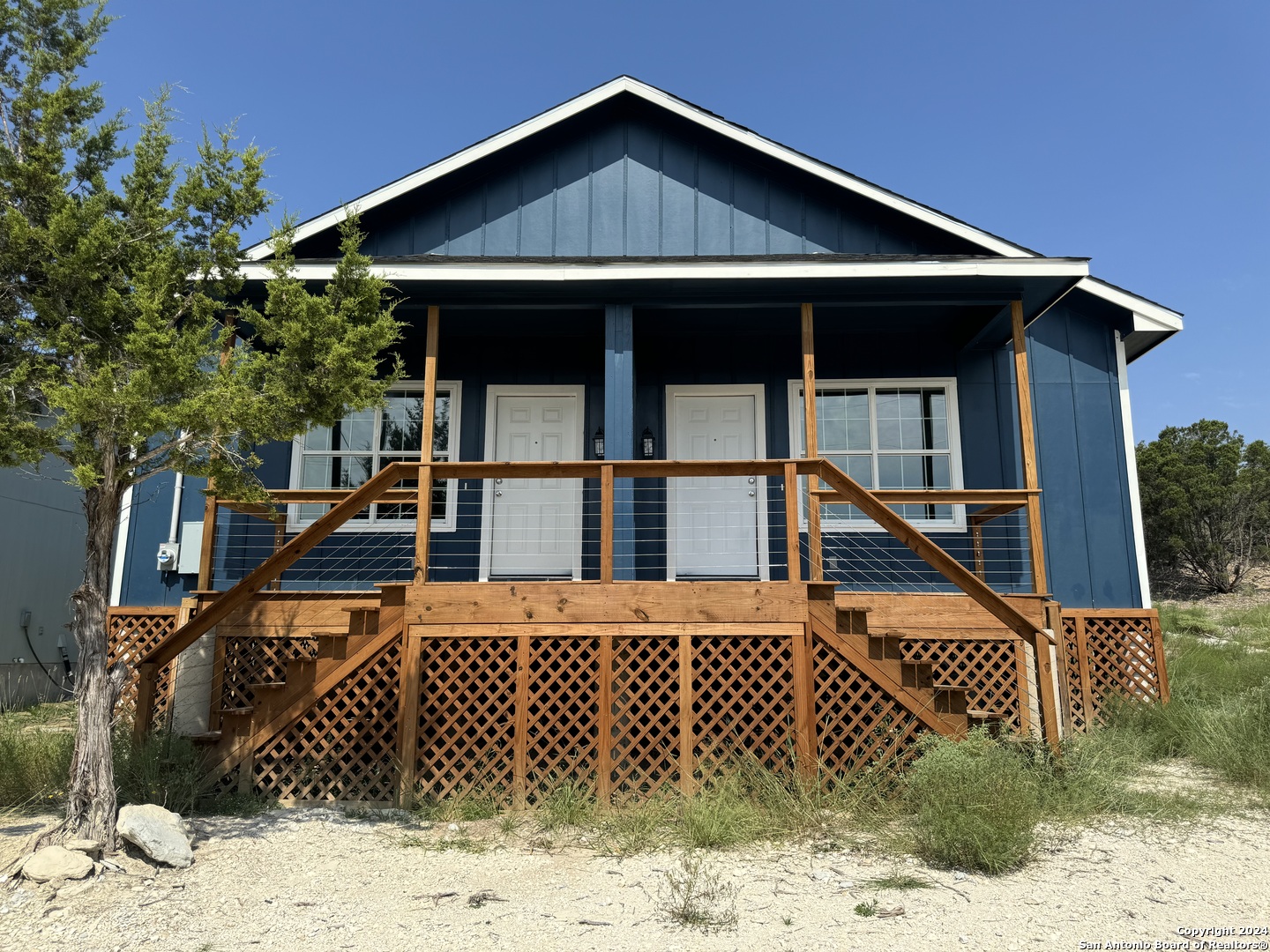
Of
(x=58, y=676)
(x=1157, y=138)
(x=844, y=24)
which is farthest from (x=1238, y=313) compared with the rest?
(x=58, y=676)

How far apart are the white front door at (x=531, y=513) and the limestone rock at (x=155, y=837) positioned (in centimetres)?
417

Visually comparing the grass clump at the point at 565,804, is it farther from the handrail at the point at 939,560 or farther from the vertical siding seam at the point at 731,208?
the vertical siding seam at the point at 731,208

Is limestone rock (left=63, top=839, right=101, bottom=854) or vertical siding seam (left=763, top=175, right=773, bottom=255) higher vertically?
vertical siding seam (left=763, top=175, right=773, bottom=255)

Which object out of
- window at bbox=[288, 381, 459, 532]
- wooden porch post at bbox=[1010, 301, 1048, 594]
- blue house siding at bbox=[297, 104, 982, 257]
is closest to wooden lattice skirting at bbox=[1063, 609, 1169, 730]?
wooden porch post at bbox=[1010, 301, 1048, 594]

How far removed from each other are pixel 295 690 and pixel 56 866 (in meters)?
1.97

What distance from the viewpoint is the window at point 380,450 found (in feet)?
30.2

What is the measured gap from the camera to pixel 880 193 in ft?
30.7

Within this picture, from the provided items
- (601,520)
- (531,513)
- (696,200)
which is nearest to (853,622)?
(601,520)

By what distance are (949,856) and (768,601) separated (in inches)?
85.2

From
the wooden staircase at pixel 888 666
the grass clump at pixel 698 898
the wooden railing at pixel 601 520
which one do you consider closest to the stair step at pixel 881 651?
the wooden staircase at pixel 888 666

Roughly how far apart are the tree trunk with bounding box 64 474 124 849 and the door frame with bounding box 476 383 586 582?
13.8ft

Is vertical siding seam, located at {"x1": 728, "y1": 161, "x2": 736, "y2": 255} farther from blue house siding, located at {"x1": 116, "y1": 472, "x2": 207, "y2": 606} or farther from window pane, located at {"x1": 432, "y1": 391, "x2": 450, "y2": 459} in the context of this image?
blue house siding, located at {"x1": 116, "y1": 472, "x2": 207, "y2": 606}

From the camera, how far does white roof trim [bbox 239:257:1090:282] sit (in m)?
7.89

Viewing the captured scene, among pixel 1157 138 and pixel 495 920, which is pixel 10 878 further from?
pixel 1157 138
